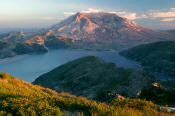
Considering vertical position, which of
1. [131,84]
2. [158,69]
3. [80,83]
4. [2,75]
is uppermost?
[2,75]

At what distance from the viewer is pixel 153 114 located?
17.4 feet

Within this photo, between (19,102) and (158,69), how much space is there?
500 feet

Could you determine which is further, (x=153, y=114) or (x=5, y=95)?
(x=5, y=95)

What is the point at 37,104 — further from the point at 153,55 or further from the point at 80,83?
the point at 153,55

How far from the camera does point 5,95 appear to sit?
19.2ft

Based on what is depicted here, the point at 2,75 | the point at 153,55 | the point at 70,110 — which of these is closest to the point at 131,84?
the point at 2,75

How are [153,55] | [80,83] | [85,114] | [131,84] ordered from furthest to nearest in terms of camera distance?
1. [153,55]
2. [80,83]
3. [131,84]
4. [85,114]

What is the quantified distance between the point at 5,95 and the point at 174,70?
465 feet

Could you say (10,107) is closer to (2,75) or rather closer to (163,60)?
(2,75)

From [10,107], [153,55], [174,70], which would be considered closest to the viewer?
[10,107]

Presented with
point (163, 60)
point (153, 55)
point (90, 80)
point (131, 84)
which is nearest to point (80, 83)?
point (90, 80)

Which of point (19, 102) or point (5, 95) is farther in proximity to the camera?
point (5, 95)

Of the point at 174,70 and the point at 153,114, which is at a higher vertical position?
the point at 153,114

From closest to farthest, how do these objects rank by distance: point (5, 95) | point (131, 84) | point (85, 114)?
point (85, 114) < point (5, 95) < point (131, 84)
